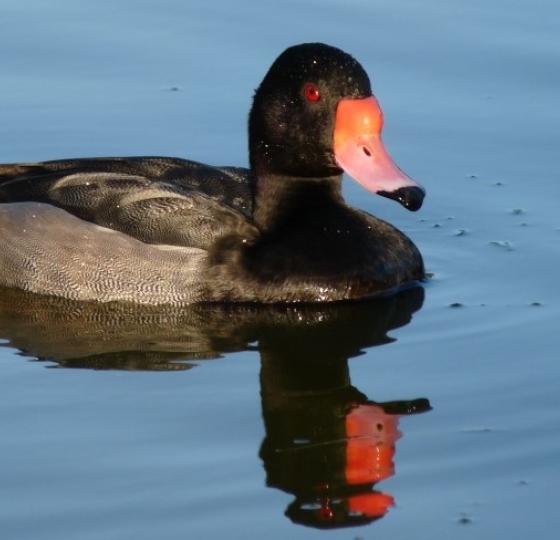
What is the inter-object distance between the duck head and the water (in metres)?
0.82

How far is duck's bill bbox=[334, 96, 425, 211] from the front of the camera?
405 inches

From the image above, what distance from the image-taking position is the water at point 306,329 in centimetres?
766

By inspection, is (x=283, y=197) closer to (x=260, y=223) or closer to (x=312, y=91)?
(x=260, y=223)

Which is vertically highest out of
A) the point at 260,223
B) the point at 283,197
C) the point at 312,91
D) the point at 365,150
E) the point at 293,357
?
the point at 312,91

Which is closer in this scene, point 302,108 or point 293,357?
point 293,357

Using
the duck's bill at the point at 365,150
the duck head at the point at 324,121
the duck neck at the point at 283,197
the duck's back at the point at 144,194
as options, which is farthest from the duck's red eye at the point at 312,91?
the duck's back at the point at 144,194

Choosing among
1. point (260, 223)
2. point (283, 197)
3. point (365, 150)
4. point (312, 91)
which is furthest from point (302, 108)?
point (260, 223)

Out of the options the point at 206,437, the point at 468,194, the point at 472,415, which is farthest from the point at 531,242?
the point at 206,437

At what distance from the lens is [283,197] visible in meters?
10.7

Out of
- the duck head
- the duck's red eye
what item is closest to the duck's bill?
the duck head

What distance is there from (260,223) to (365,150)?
0.82 m

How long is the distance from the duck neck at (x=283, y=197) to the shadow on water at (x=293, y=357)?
24.3 inches

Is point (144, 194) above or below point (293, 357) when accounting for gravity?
above

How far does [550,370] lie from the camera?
9141 millimetres
